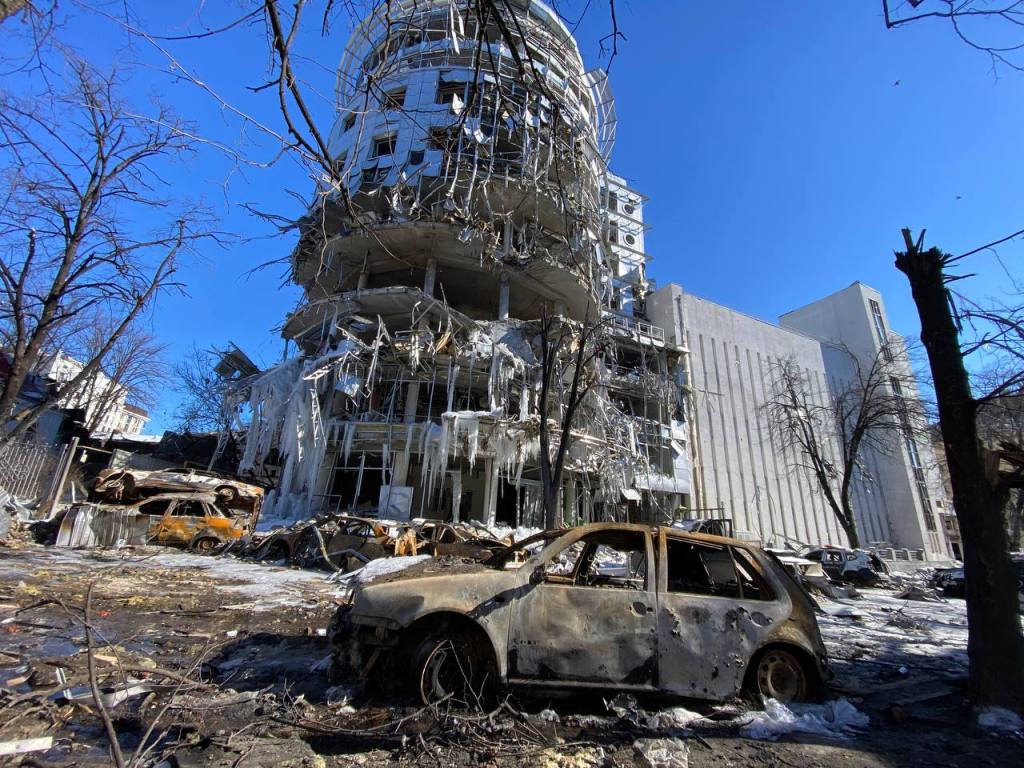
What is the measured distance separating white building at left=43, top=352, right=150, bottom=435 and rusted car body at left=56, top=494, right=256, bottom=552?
5172mm

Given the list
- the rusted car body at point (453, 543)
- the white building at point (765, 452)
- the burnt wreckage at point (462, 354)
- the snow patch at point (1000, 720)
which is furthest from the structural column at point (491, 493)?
the snow patch at point (1000, 720)

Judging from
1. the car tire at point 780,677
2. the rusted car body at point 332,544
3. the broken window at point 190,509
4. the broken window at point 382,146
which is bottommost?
the car tire at point 780,677

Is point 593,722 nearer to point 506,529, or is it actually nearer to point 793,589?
point 793,589

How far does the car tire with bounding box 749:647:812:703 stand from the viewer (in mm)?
4145

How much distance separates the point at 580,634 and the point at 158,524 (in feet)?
42.9

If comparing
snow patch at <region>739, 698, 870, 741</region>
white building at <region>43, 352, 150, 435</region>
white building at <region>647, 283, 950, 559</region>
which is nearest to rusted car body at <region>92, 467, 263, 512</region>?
white building at <region>43, 352, 150, 435</region>

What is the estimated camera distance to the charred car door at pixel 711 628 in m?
3.88

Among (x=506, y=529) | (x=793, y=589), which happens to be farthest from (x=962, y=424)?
(x=506, y=529)

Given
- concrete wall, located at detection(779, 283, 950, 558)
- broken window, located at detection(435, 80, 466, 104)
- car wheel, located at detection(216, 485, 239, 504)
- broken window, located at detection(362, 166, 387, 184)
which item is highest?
broken window, located at detection(435, 80, 466, 104)

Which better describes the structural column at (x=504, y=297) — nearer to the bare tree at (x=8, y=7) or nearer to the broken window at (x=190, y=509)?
the broken window at (x=190, y=509)

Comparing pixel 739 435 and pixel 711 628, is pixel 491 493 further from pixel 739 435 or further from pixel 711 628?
pixel 739 435

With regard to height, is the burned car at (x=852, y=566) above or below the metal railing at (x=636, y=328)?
below

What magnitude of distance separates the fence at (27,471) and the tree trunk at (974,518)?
59.9ft

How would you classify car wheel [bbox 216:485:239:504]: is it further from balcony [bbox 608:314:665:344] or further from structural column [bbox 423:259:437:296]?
balcony [bbox 608:314:665:344]
